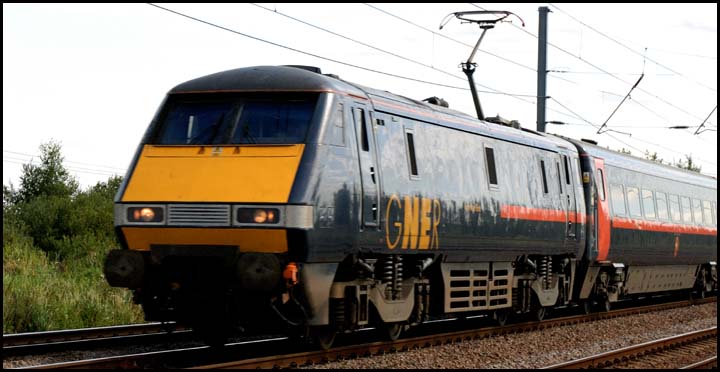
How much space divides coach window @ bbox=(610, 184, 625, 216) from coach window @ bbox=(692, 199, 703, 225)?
605 cm

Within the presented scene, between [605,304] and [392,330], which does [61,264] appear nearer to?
[605,304]

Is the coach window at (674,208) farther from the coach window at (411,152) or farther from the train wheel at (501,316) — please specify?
the coach window at (411,152)

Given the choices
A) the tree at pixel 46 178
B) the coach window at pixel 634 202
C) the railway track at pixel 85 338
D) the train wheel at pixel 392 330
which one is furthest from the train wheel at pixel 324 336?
the tree at pixel 46 178

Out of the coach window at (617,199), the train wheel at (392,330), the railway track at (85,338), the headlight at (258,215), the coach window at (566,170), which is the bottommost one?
the railway track at (85,338)

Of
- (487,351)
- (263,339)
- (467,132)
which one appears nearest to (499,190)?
(467,132)

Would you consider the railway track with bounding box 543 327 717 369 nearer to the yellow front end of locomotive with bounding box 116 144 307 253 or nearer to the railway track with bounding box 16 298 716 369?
the railway track with bounding box 16 298 716 369

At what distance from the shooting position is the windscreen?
500 inches

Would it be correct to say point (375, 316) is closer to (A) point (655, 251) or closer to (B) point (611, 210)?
(B) point (611, 210)

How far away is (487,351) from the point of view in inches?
575

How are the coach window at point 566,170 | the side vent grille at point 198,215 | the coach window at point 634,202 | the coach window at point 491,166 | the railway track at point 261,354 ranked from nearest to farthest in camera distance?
1. the railway track at point 261,354
2. the side vent grille at point 198,215
3. the coach window at point 491,166
4. the coach window at point 566,170
5. the coach window at point 634,202

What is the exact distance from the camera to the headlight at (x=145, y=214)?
40.2ft

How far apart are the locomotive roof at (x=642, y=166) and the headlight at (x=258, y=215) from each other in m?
10.8

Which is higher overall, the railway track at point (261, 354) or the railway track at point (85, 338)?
the railway track at point (85, 338)

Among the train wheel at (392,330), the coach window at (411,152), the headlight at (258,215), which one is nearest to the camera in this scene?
the headlight at (258,215)
